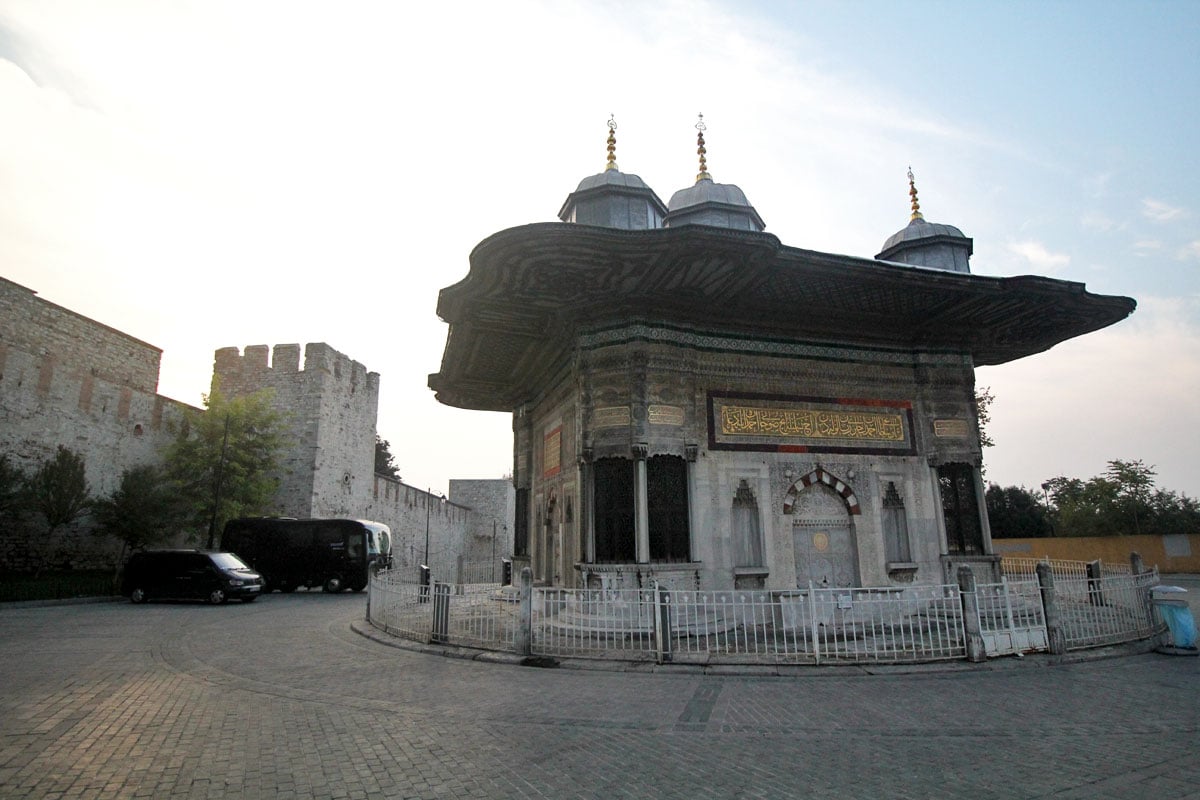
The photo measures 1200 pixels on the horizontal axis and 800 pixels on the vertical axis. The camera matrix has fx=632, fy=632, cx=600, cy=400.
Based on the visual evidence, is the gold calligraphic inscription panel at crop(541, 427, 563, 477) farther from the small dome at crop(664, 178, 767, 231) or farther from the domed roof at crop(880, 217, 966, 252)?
the domed roof at crop(880, 217, 966, 252)

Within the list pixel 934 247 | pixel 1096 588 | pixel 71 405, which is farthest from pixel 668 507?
pixel 71 405

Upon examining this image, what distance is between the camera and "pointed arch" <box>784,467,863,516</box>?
34.8ft

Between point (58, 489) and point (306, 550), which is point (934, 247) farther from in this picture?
point (58, 489)

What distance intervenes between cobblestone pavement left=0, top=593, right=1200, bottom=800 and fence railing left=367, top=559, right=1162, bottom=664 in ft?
1.58

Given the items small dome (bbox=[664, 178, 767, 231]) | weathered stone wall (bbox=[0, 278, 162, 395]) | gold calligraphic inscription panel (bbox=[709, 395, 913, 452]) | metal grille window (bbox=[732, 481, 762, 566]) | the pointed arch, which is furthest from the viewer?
weathered stone wall (bbox=[0, 278, 162, 395])

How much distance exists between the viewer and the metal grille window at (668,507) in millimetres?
9766

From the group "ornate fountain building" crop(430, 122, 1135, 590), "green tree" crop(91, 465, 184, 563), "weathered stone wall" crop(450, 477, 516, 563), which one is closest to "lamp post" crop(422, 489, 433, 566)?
"weathered stone wall" crop(450, 477, 516, 563)

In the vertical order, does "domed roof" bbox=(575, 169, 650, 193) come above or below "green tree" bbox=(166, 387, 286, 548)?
above

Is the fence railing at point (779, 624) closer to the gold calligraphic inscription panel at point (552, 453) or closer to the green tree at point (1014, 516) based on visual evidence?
the gold calligraphic inscription panel at point (552, 453)

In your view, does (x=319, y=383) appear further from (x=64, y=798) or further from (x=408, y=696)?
(x=64, y=798)

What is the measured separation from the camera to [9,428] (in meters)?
16.0

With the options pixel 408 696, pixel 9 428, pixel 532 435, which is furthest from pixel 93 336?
Result: pixel 408 696

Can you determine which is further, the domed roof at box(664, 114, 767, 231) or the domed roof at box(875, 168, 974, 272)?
the domed roof at box(875, 168, 974, 272)

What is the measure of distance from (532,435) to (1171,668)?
11872mm
